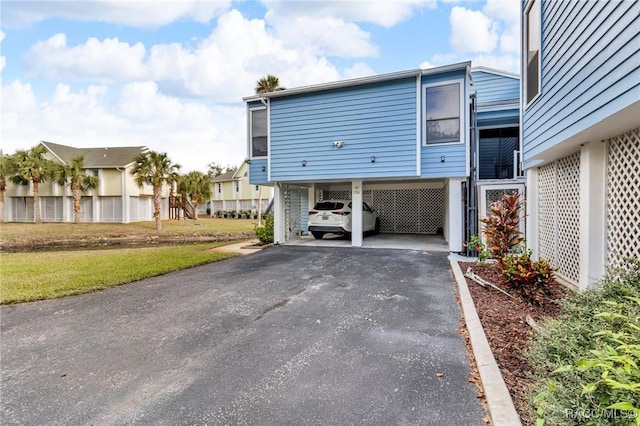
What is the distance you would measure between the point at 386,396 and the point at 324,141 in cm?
937

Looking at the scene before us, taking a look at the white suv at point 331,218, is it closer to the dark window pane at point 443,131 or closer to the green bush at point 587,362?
the dark window pane at point 443,131

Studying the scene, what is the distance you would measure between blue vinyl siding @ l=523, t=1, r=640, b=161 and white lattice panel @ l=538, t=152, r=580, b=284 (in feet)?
2.03

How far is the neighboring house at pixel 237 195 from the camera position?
122ft

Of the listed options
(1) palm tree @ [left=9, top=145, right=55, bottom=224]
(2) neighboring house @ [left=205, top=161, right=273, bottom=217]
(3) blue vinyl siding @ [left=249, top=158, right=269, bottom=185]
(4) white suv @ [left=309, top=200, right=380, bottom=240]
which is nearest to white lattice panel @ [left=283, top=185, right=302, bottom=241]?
(3) blue vinyl siding @ [left=249, top=158, right=269, bottom=185]

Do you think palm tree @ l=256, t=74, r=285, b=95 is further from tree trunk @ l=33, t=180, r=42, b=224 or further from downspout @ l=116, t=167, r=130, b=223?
tree trunk @ l=33, t=180, r=42, b=224

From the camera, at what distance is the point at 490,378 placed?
9.03 feet

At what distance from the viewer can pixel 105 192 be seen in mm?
30562

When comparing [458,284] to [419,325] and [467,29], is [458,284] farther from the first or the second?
[467,29]

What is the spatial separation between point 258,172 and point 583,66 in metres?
10.2

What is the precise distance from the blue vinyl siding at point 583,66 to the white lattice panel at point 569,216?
0.57 m

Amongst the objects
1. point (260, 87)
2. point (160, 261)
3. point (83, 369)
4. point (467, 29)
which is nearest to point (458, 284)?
point (83, 369)

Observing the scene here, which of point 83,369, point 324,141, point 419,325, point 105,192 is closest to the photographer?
point 83,369

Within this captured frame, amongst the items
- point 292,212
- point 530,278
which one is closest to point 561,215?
point 530,278

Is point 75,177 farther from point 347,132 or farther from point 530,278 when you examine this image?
point 530,278
